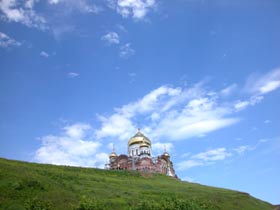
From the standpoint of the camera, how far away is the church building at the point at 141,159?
79250mm

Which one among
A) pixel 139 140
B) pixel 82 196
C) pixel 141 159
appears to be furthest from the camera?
pixel 139 140

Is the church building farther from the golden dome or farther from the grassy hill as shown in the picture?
the grassy hill

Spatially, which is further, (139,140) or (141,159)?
(139,140)

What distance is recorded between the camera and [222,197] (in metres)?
51.9

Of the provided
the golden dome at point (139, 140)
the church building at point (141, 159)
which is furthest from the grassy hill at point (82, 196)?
the golden dome at point (139, 140)

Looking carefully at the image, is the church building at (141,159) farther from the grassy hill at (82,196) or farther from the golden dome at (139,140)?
the grassy hill at (82,196)

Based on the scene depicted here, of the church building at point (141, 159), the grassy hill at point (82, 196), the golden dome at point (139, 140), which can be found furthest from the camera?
the golden dome at point (139, 140)

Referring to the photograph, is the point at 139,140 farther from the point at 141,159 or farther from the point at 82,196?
the point at 82,196

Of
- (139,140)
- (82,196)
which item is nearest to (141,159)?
(139,140)

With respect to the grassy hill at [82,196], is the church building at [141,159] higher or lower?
higher

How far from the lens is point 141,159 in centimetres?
7962

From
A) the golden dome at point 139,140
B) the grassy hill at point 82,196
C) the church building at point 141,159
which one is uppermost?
the golden dome at point 139,140

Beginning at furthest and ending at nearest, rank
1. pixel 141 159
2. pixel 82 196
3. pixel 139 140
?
pixel 139 140
pixel 141 159
pixel 82 196

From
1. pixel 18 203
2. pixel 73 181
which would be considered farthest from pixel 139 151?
pixel 18 203
